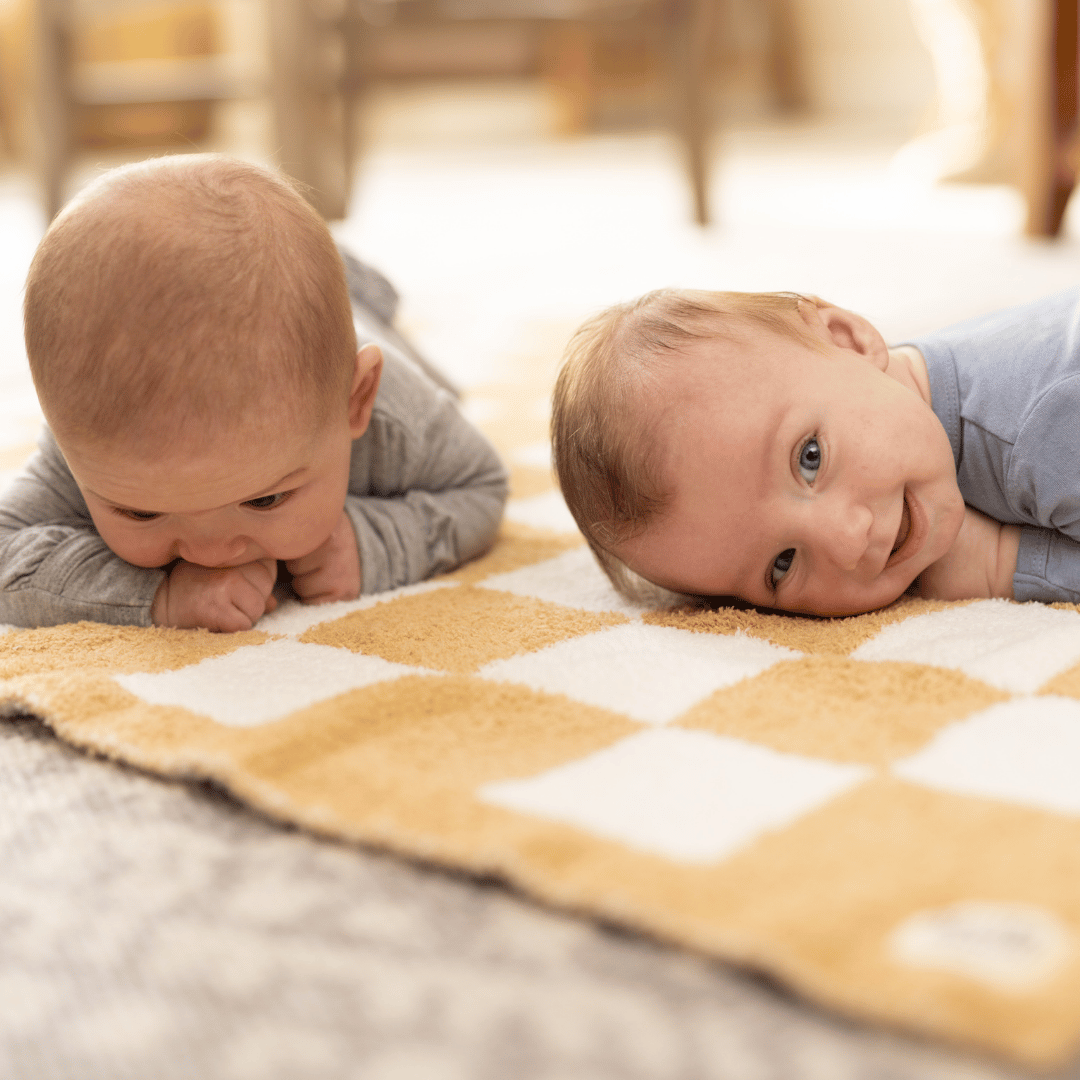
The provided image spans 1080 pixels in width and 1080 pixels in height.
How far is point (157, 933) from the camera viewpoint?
1.44ft

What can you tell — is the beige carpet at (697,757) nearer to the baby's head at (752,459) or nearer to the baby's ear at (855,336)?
the baby's head at (752,459)

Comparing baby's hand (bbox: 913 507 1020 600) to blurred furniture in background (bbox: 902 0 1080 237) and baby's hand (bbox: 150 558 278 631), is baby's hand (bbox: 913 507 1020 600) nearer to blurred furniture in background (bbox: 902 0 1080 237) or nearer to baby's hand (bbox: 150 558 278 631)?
baby's hand (bbox: 150 558 278 631)

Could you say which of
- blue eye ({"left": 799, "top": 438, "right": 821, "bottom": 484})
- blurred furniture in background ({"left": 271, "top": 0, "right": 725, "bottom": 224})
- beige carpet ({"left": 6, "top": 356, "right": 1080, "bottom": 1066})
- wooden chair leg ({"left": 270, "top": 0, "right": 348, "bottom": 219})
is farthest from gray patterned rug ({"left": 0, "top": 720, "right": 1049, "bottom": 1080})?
blurred furniture in background ({"left": 271, "top": 0, "right": 725, "bottom": 224})

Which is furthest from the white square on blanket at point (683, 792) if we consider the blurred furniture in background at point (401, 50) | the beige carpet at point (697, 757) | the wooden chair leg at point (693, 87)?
the wooden chair leg at point (693, 87)

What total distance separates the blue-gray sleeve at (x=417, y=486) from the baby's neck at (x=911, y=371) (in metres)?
0.30

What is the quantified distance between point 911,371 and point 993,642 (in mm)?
217

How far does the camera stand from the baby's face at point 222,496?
0.66 meters

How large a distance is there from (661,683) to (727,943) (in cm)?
24

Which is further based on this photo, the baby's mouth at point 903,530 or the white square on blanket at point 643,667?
the baby's mouth at point 903,530

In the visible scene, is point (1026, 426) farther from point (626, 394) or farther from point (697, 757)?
point (697, 757)

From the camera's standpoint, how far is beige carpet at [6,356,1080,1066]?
1.24 feet

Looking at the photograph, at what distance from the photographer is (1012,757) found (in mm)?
501

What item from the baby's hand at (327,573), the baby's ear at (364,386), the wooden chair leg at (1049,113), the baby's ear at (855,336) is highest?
the wooden chair leg at (1049,113)

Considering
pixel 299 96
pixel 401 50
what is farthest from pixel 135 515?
pixel 401 50
